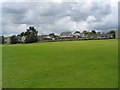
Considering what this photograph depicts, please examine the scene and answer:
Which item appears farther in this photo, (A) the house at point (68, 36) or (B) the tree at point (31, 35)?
(A) the house at point (68, 36)

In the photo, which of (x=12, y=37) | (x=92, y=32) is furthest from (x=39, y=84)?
(x=92, y=32)

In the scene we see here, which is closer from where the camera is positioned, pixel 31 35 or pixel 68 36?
pixel 31 35

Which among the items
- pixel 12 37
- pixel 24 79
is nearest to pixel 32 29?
pixel 12 37

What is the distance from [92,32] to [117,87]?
380ft

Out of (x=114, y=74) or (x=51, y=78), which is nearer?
(x=51, y=78)

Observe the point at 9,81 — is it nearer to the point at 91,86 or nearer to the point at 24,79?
the point at 24,79

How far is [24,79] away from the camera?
317 inches

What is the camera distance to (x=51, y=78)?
26.6 feet

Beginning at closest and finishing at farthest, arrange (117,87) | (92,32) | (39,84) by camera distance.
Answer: (117,87) < (39,84) < (92,32)

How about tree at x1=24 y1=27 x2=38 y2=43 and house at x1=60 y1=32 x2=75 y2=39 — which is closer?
tree at x1=24 y1=27 x2=38 y2=43

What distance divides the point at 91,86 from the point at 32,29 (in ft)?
258

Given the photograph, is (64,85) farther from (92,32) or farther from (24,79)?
(92,32)

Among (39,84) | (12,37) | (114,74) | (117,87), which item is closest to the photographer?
(117,87)

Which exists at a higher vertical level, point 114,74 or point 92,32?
point 92,32
